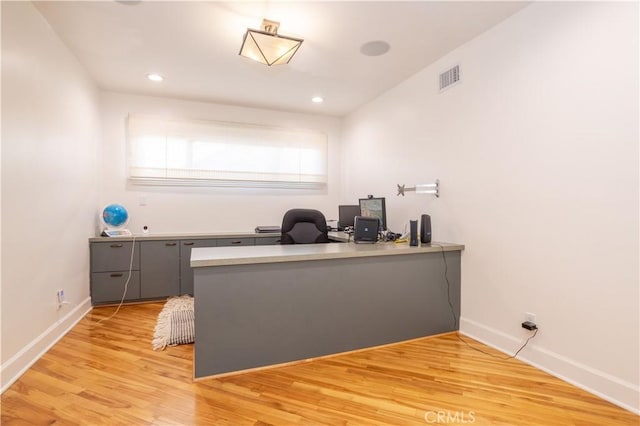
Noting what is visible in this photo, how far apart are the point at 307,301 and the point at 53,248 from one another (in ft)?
7.15

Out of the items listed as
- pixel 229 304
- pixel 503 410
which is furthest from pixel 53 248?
pixel 503 410

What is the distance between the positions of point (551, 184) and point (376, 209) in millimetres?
1684

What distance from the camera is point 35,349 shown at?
2.28 metres

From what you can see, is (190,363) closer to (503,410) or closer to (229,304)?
(229,304)

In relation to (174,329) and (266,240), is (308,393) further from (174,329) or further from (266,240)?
(266,240)

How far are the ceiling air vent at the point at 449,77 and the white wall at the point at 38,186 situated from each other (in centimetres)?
337

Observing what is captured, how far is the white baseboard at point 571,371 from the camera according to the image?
1.77 metres

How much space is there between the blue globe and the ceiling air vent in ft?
→ 12.7

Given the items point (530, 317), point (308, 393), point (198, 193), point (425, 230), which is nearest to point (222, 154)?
point (198, 193)

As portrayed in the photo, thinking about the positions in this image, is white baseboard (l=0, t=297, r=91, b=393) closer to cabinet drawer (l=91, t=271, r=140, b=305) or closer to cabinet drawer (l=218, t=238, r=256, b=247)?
cabinet drawer (l=91, t=271, r=140, b=305)

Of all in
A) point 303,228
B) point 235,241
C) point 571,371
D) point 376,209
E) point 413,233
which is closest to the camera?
point 571,371

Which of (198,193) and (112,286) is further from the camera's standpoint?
(198,193)

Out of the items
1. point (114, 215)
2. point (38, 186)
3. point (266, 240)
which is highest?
point (38, 186)

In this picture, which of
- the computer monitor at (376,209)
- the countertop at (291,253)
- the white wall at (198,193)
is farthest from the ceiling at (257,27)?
the countertop at (291,253)
